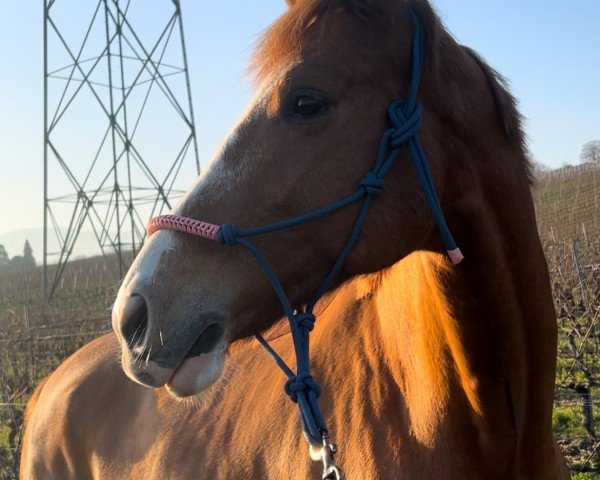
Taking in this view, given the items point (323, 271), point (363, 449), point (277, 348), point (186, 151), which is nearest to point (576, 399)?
point (277, 348)

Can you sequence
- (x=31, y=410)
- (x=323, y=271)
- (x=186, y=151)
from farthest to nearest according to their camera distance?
(x=186, y=151) → (x=31, y=410) → (x=323, y=271)

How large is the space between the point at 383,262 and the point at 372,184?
9.4 inches

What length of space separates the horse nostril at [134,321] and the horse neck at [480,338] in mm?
910

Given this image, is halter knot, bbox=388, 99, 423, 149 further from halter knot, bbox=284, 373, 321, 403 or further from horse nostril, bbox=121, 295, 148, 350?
horse nostril, bbox=121, 295, 148, 350

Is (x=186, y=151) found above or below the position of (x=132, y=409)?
above

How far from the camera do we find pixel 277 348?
2.84 metres

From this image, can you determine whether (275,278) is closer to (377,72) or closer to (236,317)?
(236,317)

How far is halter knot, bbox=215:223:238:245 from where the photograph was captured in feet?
5.48

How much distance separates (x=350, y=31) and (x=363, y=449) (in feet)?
4.48

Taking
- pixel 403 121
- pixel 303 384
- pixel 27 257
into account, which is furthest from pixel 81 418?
pixel 27 257

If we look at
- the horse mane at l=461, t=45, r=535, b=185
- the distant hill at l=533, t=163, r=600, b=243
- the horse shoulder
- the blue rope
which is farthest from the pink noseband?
the distant hill at l=533, t=163, r=600, b=243

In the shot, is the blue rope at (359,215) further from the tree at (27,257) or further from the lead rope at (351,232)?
Answer: the tree at (27,257)

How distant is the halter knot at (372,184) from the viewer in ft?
5.84

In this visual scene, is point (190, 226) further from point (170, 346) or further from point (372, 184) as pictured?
point (372, 184)
